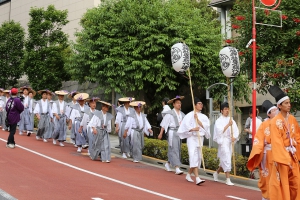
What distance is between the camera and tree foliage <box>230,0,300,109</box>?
14.6 metres

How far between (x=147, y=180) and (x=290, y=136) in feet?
15.4

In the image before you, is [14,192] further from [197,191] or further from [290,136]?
[290,136]

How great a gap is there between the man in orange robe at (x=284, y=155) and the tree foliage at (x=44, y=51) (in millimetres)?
22832

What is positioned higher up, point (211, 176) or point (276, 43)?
point (276, 43)

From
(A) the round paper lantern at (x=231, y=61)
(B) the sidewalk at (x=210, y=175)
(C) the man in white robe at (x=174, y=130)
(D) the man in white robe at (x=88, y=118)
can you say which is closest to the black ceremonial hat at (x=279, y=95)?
(B) the sidewalk at (x=210, y=175)

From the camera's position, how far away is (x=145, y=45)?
2258 centimetres

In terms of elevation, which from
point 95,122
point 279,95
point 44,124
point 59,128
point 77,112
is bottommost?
point 59,128

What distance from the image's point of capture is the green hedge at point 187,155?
13.5 meters

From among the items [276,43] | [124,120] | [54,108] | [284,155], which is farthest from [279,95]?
[54,108]

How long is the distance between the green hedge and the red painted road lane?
1.06m

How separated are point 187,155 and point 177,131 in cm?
214

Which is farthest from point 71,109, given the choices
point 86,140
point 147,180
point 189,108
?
point 189,108

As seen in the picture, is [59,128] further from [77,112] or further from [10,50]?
[10,50]

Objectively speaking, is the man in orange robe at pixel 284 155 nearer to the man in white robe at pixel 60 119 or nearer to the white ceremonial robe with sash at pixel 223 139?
the white ceremonial robe with sash at pixel 223 139
